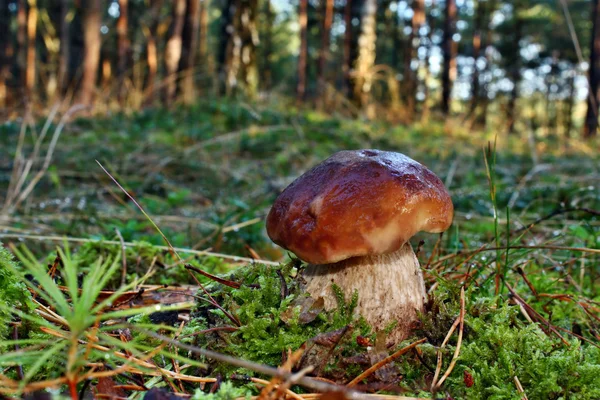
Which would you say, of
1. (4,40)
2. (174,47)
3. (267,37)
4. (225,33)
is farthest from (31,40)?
(267,37)

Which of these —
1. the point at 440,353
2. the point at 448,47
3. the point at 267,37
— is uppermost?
the point at 267,37

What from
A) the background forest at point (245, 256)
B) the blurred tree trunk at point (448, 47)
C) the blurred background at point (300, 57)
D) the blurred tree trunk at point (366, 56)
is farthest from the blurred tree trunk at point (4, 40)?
the blurred tree trunk at point (448, 47)

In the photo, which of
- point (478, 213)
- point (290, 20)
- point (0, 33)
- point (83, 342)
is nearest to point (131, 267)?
point (83, 342)

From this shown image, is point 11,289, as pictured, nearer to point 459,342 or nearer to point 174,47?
point 459,342

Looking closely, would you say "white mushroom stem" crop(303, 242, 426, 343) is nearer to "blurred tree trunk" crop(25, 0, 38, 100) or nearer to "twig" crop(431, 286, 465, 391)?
"twig" crop(431, 286, 465, 391)

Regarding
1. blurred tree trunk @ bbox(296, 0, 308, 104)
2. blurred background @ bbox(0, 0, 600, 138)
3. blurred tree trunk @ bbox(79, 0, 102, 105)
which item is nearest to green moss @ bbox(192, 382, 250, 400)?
blurred background @ bbox(0, 0, 600, 138)

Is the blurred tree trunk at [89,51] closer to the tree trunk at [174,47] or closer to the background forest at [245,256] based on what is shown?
the background forest at [245,256]

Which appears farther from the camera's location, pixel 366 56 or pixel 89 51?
pixel 366 56
